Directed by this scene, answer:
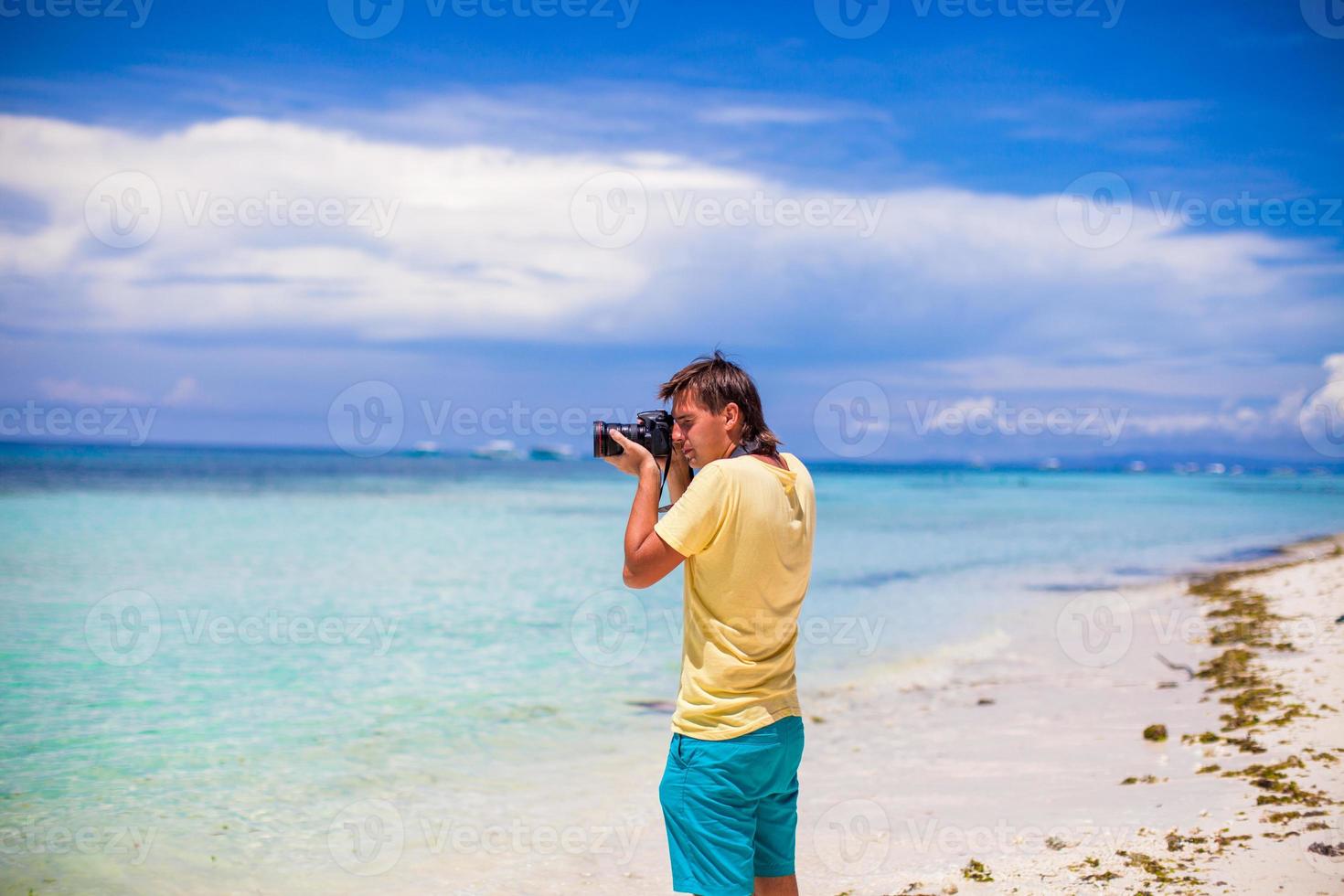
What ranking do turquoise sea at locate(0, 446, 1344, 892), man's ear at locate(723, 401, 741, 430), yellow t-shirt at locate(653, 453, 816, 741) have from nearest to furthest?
1. yellow t-shirt at locate(653, 453, 816, 741)
2. man's ear at locate(723, 401, 741, 430)
3. turquoise sea at locate(0, 446, 1344, 892)

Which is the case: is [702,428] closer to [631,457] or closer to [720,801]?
[631,457]

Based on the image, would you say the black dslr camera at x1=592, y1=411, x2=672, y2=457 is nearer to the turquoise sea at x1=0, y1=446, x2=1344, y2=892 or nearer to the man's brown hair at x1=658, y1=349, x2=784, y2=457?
the man's brown hair at x1=658, y1=349, x2=784, y2=457

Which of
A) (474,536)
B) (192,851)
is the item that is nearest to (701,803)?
→ (192,851)

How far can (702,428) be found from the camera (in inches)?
116

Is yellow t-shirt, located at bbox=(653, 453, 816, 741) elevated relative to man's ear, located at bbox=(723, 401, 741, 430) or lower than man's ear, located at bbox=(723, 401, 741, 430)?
lower

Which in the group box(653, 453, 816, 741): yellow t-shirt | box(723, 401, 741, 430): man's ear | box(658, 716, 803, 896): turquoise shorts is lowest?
box(658, 716, 803, 896): turquoise shorts

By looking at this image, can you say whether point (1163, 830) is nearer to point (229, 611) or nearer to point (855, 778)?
point (855, 778)

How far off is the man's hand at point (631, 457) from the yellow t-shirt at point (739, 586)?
25cm

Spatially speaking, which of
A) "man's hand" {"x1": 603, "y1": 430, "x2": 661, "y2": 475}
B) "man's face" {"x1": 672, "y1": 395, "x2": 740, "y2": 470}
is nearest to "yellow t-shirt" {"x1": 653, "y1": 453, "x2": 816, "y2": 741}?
"man's face" {"x1": 672, "y1": 395, "x2": 740, "y2": 470}

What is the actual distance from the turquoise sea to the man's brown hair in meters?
4.42

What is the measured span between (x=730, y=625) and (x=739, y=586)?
0.41 feet

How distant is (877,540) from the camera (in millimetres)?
29062

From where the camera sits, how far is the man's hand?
300 centimetres

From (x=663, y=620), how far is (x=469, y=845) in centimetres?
897
